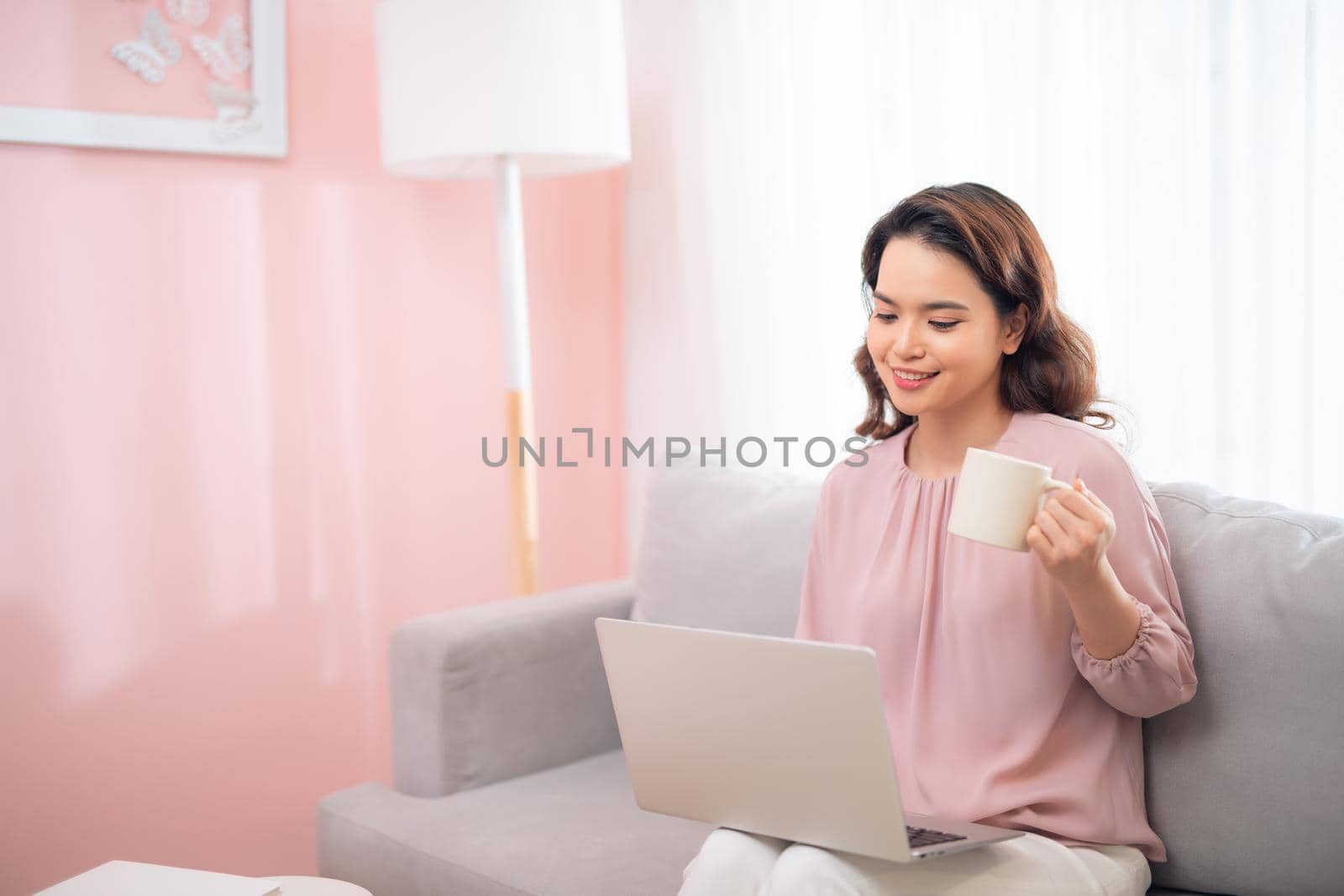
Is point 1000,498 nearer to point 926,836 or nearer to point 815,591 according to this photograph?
point 926,836

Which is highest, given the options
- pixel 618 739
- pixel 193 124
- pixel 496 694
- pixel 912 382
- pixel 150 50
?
pixel 150 50

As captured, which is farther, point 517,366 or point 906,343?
point 517,366

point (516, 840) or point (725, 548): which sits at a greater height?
point (725, 548)

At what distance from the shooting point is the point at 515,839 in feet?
5.44

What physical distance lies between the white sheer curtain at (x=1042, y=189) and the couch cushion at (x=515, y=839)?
2.02 feet

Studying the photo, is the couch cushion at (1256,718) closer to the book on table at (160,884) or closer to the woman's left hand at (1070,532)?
the woman's left hand at (1070,532)

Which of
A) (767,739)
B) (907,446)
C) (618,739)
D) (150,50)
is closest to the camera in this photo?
(767,739)

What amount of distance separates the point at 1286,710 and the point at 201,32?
2.08 m

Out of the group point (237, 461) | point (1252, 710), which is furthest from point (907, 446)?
point (237, 461)

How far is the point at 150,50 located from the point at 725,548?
1374 mm

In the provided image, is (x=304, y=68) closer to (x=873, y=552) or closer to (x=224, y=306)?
(x=224, y=306)

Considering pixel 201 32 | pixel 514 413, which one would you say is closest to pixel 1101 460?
pixel 514 413

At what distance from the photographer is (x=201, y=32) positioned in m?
2.27

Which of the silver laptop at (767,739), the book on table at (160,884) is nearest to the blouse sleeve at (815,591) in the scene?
the silver laptop at (767,739)
